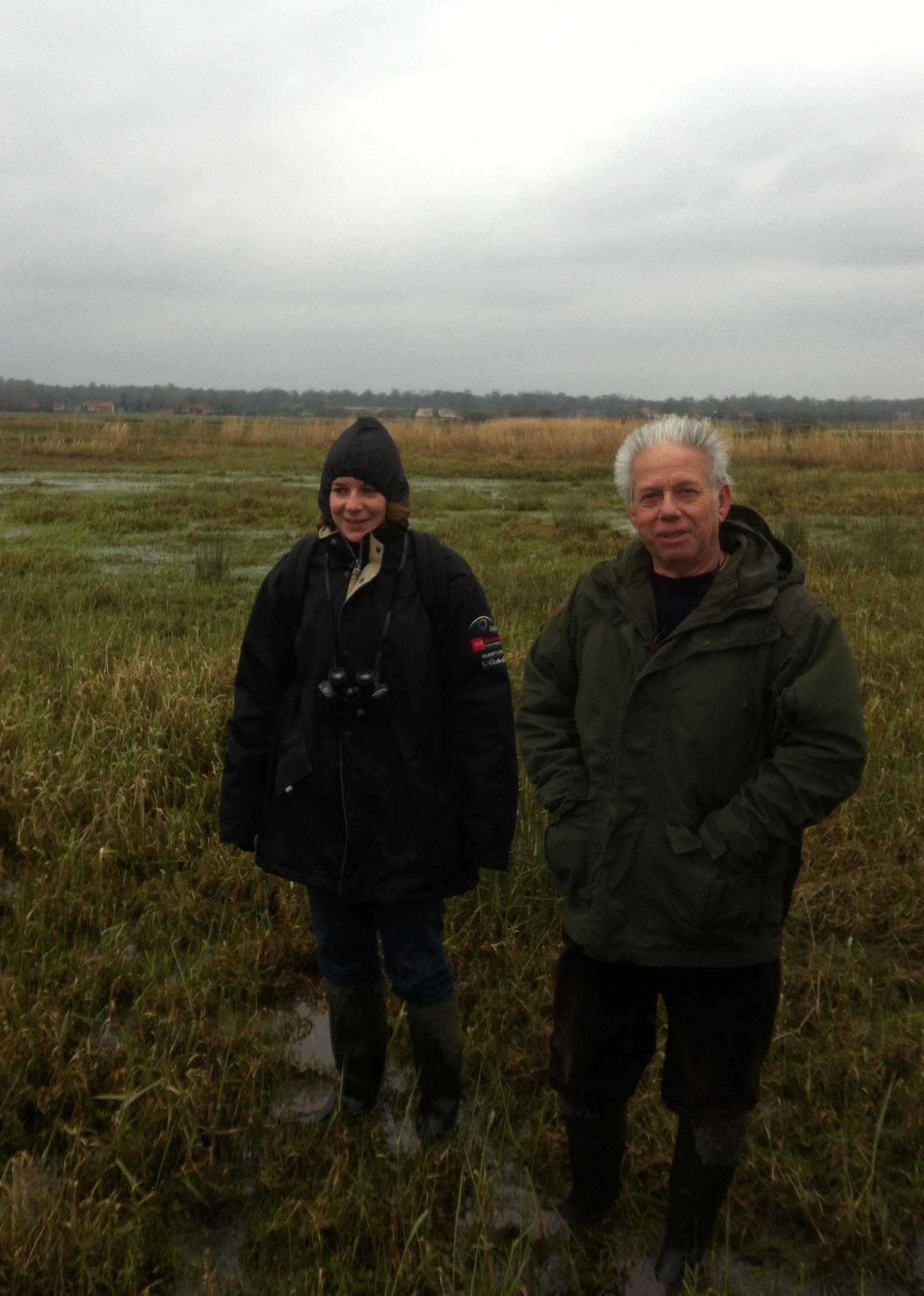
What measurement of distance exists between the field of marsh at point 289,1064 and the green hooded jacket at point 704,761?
770 millimetres

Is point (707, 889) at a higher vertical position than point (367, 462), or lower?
lower

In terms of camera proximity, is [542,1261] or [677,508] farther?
[542,1261]

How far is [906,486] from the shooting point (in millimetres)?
17719

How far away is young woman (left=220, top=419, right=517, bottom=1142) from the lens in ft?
7.45

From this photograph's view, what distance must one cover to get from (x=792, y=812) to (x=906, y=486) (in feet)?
58.0

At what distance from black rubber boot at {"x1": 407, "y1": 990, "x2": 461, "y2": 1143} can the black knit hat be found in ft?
3.87

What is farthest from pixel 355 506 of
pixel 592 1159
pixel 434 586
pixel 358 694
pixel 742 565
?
pixel 592 1159

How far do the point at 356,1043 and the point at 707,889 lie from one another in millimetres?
1149

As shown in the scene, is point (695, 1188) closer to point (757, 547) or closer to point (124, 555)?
point (757, 547)

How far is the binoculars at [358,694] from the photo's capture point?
2.23m

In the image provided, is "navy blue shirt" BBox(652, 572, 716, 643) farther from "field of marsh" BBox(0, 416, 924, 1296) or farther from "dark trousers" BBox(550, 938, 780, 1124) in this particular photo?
"field of marsh" BBox(0, 416, 924, 1296)

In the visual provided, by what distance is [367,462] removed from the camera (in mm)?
2268

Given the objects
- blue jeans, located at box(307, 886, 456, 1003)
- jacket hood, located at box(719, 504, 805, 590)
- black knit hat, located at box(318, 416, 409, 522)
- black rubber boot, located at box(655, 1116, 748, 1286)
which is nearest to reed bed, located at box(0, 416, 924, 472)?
black knit hat, located at box(318, 416, 409, 522)

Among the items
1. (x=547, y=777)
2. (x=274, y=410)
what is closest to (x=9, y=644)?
(x=547, y=777)
